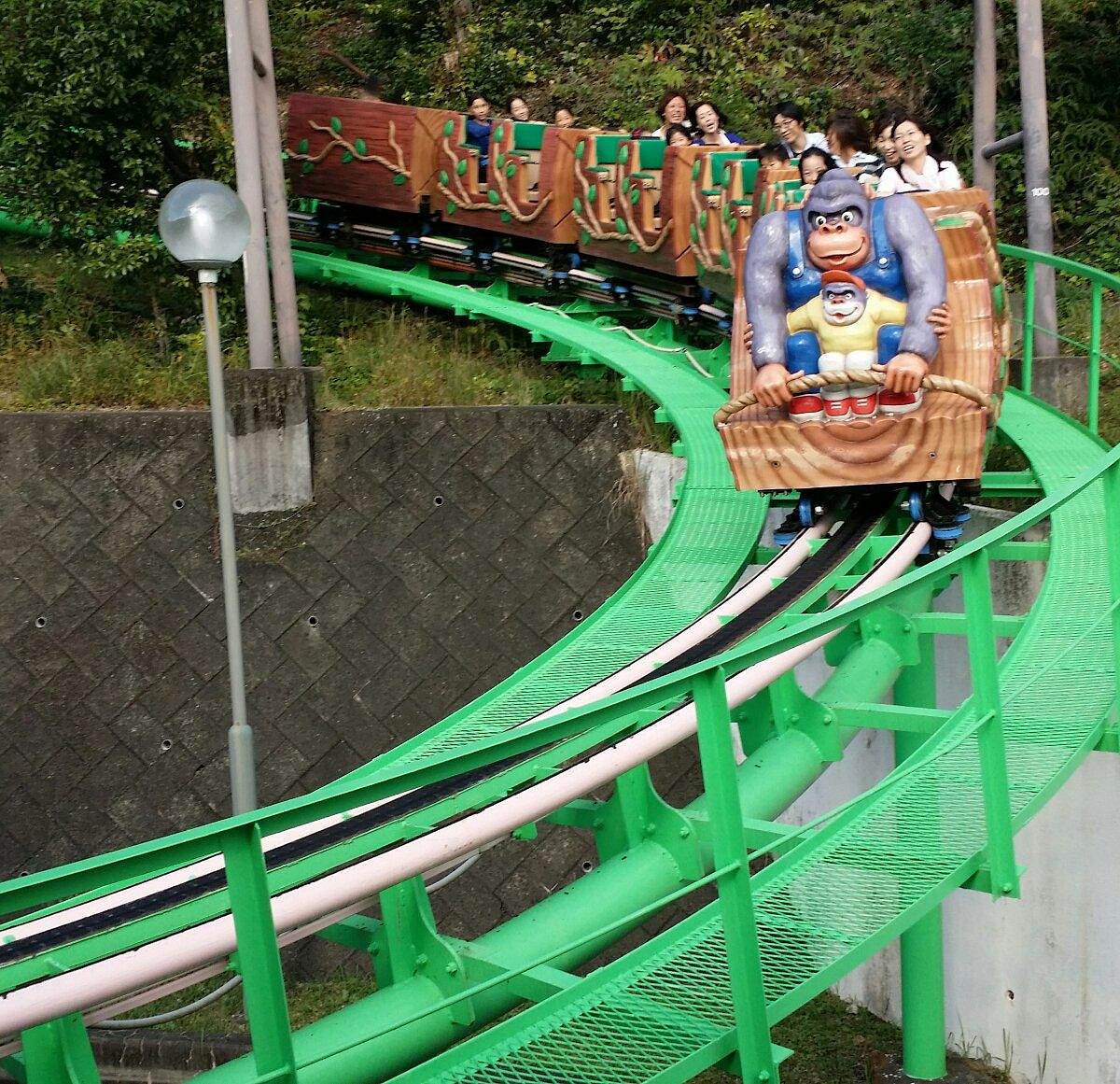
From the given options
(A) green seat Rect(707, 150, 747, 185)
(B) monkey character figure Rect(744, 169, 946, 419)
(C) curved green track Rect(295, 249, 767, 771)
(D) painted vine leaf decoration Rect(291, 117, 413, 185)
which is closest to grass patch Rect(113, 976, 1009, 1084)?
(C) curved green track Rect(295, 249, 767, 771)

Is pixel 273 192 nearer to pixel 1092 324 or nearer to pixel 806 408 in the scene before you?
pixel 806 408

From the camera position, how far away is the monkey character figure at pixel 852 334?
5.16m

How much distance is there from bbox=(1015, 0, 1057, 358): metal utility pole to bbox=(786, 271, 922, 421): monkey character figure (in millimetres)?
2713

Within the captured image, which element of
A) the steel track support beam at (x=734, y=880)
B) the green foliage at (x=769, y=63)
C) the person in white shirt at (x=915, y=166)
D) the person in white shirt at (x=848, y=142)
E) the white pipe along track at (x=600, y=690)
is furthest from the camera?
the green foliage at (x=769, y=63)

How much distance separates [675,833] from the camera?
11.3ft

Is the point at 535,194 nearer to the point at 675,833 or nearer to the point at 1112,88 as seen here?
the point at 1112,88

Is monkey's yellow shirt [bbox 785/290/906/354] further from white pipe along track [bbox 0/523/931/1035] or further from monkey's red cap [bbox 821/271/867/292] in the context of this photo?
white pipe along track [bbox 0/523/931/1035]

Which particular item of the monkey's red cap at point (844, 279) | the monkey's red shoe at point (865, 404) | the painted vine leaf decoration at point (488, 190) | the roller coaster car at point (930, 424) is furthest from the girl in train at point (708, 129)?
the monkey's red shoe at point (865, 404)

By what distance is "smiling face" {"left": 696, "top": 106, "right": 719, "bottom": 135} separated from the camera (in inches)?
365

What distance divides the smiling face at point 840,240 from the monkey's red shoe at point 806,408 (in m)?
0.49

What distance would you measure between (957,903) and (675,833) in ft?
7.80

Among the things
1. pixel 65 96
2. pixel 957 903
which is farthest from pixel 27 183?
pixel 957 903

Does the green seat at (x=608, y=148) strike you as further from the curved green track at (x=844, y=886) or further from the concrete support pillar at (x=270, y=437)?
the curved green track at (x=844, y=886)

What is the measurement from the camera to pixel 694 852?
343 centimetres
